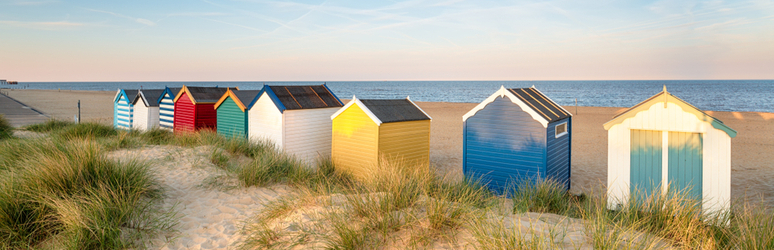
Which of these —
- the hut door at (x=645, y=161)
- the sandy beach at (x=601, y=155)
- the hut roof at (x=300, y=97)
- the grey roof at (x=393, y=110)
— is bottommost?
the sandy beach at (x=601, y=155)

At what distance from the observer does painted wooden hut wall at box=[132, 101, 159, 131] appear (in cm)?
1435

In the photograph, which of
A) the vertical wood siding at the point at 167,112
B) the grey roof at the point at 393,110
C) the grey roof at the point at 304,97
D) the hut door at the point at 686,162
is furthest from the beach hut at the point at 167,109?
the hut door at the point at 686,162

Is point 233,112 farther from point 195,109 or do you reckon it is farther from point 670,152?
point 670,152

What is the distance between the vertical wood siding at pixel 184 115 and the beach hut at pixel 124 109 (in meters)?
2.83

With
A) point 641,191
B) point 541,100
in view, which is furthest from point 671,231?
point 541,100

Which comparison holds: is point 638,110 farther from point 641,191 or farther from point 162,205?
point 162,205

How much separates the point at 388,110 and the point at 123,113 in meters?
10.5

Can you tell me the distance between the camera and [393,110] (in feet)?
32.2

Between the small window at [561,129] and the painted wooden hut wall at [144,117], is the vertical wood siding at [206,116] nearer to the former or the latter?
the painted wooden hut wall at [144,117]

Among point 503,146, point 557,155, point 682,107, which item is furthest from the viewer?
point 557,155

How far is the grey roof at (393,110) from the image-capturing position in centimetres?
940

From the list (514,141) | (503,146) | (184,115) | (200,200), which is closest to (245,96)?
(184,115)

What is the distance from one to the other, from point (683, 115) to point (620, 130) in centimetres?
85

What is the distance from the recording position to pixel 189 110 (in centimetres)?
1288
